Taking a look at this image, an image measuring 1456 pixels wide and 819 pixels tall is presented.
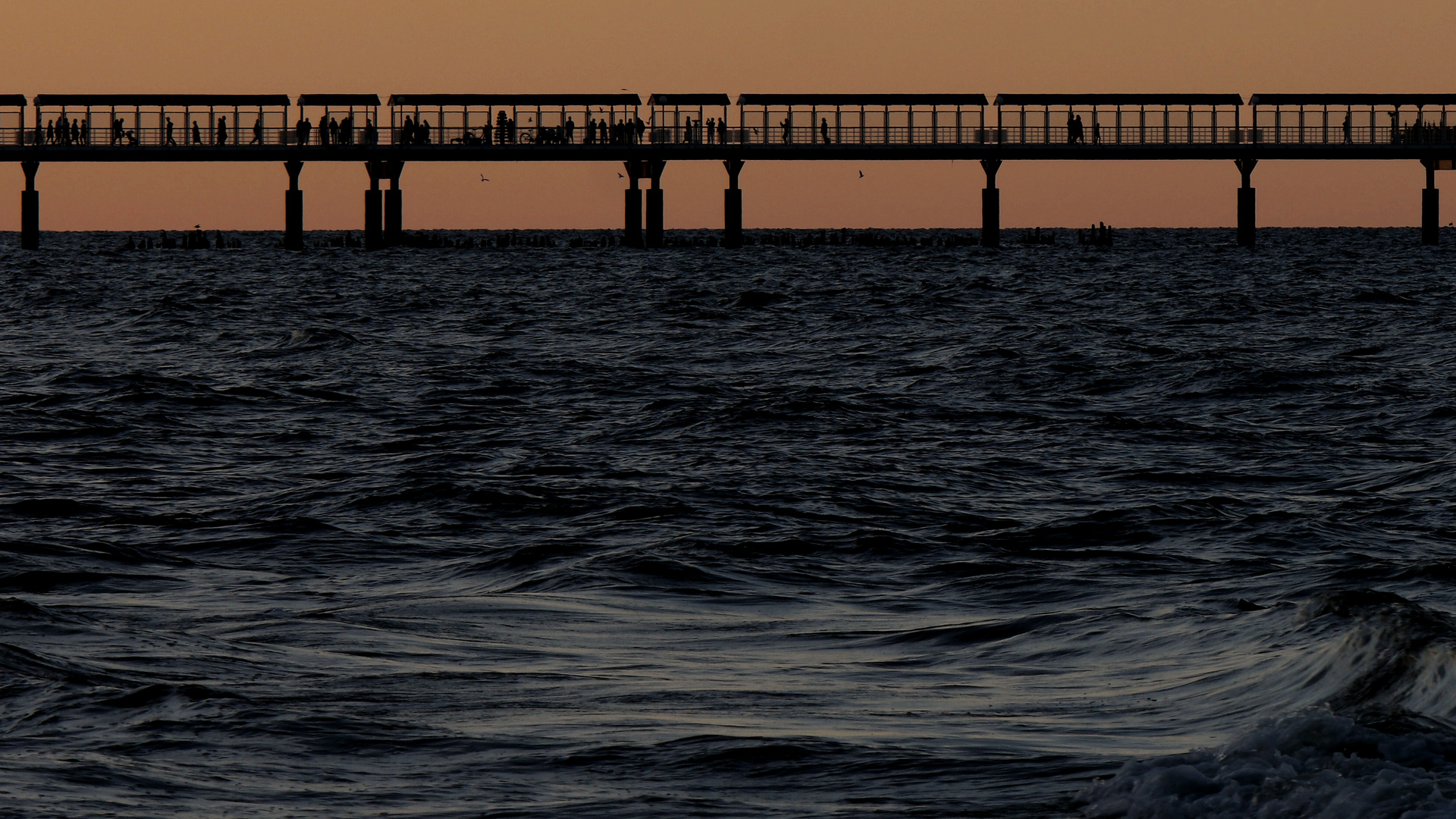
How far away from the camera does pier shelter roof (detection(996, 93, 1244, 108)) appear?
65312 mm

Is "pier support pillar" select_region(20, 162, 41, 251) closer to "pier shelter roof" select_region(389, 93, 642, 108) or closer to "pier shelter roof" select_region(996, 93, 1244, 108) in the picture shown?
"pier shelter roof" select_region(389, 93, 642, 108)

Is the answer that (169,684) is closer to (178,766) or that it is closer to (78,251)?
(178,766)

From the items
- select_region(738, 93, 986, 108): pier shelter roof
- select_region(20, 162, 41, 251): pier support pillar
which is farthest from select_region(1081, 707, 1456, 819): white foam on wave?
select_region(20, 162, 41, 251): pier support pillar

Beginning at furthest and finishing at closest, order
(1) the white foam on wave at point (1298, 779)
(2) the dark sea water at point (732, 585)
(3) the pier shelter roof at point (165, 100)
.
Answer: (3) the pier shelter roof at point (165, 100)
(2) the dark sea water at point (732, 585)
(1) the white foam on wave at point (1298, 779)

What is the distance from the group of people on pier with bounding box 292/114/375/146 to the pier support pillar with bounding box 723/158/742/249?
11.0 meters

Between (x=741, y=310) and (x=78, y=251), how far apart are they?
62626 mm

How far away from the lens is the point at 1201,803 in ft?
19.3

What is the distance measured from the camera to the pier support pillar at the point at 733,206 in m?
68.5

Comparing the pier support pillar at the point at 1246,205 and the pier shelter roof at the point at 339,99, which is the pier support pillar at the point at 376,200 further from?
the pier support pillar at the point at 1246,205

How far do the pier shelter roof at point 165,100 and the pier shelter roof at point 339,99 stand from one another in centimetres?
79

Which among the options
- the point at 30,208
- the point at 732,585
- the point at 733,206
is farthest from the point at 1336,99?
the point at 732,585

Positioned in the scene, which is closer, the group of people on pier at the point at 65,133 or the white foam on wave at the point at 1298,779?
the white foam on wave at the point at 1298,779

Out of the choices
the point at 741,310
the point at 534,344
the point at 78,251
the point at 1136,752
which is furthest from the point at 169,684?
the point at 78,251

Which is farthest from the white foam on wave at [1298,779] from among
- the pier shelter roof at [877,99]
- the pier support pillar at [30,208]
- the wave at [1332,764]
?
the pier support pillar at [30,208]
